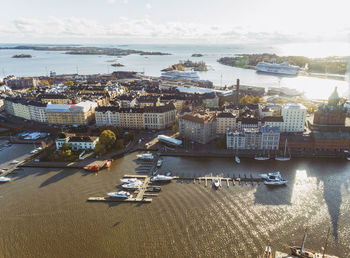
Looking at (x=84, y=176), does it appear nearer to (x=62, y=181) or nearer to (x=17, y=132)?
(x=62, y=181)

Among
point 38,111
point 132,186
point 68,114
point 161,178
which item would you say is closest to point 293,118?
point 161,178

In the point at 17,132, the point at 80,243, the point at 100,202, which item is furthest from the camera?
the point at 17,132

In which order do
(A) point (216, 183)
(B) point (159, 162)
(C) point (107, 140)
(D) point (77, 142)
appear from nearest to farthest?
1. (A) point (216, 183)
2. (B) point (159, 162)
3. (C) point (107, 140)
4. (D) point (77, 142)

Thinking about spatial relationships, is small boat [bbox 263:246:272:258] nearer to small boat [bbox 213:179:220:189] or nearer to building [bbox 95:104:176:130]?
small boat [bbox 213:179:220:189]

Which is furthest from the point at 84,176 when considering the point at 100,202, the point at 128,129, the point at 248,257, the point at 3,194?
the point at 248,257

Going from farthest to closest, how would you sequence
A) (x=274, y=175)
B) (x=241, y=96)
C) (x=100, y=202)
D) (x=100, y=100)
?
(x=241, y=96)
(x=100, y=100)
(x=274, y=175)
(x=100, y=202)

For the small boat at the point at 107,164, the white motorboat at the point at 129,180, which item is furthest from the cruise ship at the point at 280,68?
the white motorboat at the point at 129,180

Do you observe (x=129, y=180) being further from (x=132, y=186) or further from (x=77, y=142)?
(x=77, y=142)
